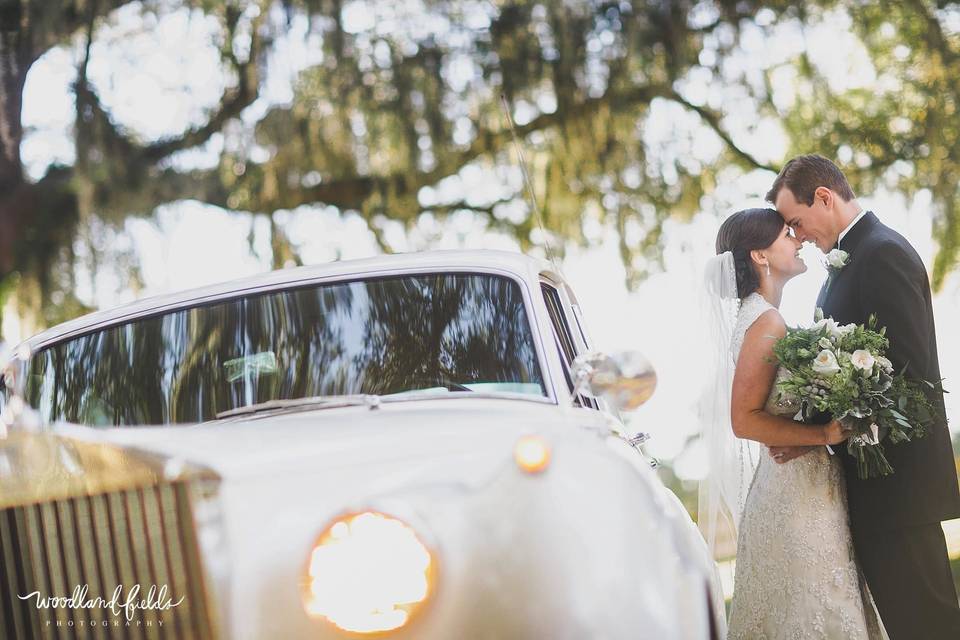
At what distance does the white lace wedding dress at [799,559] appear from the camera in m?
3.58

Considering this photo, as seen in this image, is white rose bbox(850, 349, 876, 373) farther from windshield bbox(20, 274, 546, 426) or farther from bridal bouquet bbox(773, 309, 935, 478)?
windshield bbox(20, 274, 546, 426)

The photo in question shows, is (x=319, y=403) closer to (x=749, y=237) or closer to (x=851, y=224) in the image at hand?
(x=749, y=237)

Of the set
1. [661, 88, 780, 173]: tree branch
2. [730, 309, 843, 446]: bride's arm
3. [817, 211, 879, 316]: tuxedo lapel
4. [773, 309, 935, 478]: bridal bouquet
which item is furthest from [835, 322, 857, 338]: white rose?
[661, 88, 780, 173]: tree branch

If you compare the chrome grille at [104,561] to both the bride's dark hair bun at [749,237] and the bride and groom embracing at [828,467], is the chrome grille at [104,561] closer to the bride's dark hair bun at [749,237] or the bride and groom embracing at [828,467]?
the bride and groom embracing at [828,467]

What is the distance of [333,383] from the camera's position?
9.05ft

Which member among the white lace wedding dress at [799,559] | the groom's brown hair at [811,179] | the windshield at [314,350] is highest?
the groom's brown hair at [811,179]

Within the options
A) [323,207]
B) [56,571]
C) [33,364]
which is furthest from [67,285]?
[56,571]

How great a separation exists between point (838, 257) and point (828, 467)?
0.79 meters

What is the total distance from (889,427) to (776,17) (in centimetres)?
728

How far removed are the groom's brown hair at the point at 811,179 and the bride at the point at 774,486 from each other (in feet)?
0.42

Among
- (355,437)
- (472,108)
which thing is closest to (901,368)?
(355,437)

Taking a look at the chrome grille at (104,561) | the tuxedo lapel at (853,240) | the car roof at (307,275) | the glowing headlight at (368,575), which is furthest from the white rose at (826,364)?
the chrome grille at (104,561)

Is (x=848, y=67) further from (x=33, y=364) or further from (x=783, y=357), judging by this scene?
(x=33, y=364)

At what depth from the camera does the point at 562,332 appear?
11.4ft
